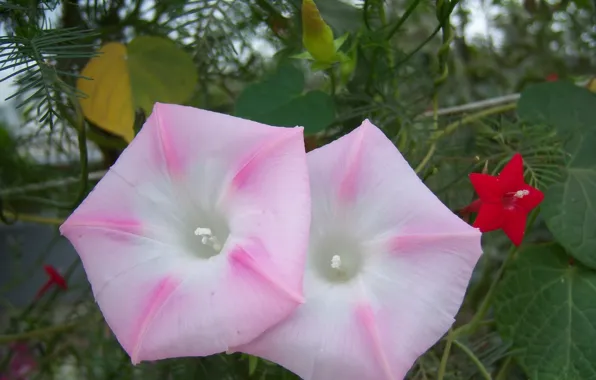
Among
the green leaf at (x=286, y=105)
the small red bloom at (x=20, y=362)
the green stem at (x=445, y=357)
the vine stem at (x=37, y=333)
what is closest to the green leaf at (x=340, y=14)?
the green leaf at (x=286, y=105)

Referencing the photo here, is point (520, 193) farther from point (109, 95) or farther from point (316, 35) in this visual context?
point (109, 95)

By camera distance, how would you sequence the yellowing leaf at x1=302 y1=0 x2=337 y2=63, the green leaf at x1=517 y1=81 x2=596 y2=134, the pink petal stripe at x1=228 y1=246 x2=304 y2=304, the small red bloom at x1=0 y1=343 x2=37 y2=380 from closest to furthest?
1. the pink petal stripe at x1=228 y1=246 x2=304 y2=304
2. the yellowing leaf at x1=302 y1=0 x2=337 y2=63
3. the green leaf at x1=517 y1=81 x2=596 y2=134
4. the small red bloom at x1=0 y1=343 x2=37 y2=380

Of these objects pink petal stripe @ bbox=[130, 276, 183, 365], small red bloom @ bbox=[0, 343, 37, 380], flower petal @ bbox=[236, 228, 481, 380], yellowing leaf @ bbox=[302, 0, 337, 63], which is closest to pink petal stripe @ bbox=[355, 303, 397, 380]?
flower petal @ bbox=[236, 228, 481, 380]

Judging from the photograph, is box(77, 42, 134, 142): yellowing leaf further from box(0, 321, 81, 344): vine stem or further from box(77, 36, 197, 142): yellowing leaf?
box(0, 321, 81, 344): vine stem

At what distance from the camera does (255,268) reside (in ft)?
1.07

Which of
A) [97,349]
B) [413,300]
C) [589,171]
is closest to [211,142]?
[413,300]

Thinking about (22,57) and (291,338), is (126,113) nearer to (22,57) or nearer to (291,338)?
(22,57)

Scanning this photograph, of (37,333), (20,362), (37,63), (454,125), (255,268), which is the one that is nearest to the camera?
(255,268)

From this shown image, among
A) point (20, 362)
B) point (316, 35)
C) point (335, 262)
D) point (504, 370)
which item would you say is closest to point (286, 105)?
point (316, 35)

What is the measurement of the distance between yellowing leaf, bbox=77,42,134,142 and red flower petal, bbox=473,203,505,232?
1.10ft

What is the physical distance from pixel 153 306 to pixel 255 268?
0.06 metres

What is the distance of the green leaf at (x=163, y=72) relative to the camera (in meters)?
0.61

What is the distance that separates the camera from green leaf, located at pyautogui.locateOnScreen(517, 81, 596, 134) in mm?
579

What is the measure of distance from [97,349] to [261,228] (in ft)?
1.71
